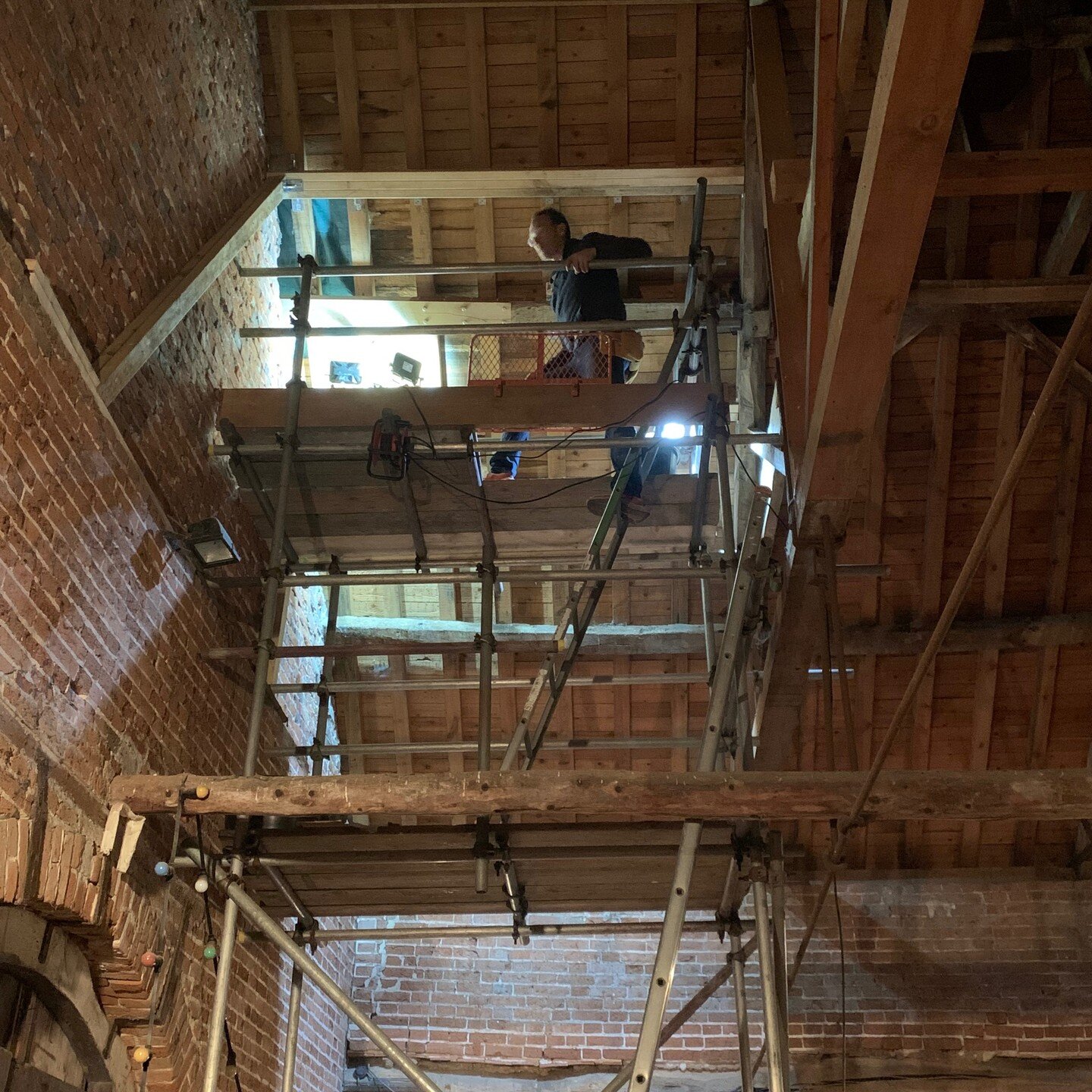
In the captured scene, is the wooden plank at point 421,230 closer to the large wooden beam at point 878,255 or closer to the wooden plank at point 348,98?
the wooden plank at point 348,98

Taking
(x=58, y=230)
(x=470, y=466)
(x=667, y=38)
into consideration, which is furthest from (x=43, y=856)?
(x=667, y=38)

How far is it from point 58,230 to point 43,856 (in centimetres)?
201

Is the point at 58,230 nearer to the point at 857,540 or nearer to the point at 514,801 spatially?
the point at 514,801

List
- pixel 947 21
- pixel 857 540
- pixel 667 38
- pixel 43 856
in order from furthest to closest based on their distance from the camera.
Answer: pixel 857 540
pixel 667 38
pixel 43 856
pixel 947 21

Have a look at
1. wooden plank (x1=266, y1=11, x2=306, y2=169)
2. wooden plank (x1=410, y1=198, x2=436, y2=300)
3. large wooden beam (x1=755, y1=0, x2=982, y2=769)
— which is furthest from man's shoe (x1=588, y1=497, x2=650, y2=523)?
wooden plank (x1=266, y1=11, x2=306, y2=169)

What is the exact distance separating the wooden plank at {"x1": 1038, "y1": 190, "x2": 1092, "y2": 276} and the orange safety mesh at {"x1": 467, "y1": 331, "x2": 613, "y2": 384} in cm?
219

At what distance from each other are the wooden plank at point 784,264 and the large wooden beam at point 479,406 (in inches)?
31.0

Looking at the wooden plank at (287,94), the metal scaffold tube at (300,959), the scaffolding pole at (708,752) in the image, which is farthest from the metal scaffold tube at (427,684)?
the wooden plank at (287,94)

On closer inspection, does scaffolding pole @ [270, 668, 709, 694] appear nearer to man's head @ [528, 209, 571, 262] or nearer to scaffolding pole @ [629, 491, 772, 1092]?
scaffolding pole @ [629, 491, 772, 1092]

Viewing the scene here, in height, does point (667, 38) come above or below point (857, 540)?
above

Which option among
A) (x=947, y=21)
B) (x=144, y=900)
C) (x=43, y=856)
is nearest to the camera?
(x=947, y=21)

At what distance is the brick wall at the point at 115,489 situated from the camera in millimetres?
3375

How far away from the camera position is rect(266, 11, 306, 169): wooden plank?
603 centimetres

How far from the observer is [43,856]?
130 inches
